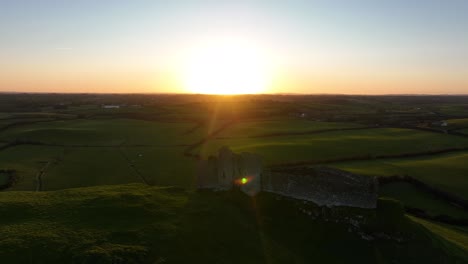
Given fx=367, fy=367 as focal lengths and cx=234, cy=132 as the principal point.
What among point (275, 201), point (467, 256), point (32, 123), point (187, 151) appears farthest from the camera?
point (32, 123)

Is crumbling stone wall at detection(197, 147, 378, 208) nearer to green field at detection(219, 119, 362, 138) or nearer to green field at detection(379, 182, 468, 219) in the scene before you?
green field at detection(379, 182, 468, 219)

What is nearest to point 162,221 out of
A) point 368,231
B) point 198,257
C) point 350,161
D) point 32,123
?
point 198,257

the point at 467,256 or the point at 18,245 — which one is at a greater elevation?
the point at 18,245

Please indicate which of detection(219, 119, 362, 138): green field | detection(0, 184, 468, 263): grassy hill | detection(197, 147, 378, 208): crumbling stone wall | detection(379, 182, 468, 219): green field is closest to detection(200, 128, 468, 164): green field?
detection(219, 119, 362, 138): green field

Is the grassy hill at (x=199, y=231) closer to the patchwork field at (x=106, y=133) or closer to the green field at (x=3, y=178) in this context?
the green field at (x=3, y=178)

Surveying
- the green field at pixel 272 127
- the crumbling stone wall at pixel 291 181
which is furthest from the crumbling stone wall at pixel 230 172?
the green field at pixel 272 127

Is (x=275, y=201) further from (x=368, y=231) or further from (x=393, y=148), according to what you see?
(x=393, y=148)
